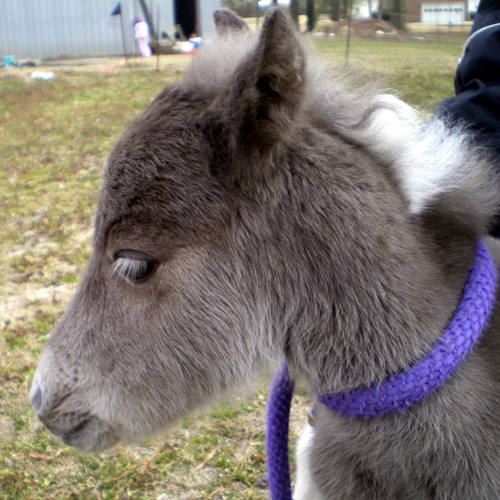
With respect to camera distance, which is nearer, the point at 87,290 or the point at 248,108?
the point at 248,108

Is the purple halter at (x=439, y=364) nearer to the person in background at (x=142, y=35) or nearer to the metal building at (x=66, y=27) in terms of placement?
the metal building at (x=66, y=27)

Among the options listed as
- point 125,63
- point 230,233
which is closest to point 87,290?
point 230,233

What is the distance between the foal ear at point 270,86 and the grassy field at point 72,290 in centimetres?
77

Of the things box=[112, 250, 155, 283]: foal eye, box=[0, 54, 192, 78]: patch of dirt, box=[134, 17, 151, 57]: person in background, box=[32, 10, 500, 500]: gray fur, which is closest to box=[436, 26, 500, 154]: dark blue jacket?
box=[32, 10, 500, 500]: gray fur

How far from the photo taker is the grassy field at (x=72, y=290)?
3059mm

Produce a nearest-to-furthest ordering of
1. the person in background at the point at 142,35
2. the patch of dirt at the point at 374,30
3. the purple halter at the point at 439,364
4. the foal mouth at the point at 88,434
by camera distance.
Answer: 1. the purple halter at the point at 439,364
2. the foal mouth at the point at 88,434
3. the patch of dirt at the point at 374,30
4. the person in background at the point at 142,35

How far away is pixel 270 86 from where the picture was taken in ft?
4.63

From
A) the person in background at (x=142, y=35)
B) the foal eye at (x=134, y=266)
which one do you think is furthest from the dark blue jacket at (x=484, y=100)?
the person in background at (x=142, y=35)

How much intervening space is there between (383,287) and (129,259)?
79 centimetres

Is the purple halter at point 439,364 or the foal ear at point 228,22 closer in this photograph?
the purple halter at point 439,364

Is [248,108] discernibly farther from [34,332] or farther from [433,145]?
[34,332]

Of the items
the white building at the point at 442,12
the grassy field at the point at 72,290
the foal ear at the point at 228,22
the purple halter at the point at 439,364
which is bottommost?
the grassy field at the point at 72,290

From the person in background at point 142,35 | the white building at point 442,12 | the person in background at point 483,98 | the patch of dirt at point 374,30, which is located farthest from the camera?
the person in background at point 142,35

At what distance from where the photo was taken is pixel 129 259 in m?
1.62
